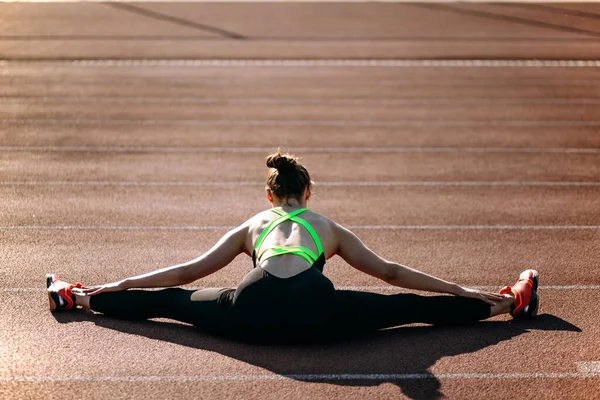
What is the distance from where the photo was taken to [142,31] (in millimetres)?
20219

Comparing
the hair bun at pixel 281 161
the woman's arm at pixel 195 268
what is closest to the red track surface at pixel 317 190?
the woman's arm at pixel 195 268

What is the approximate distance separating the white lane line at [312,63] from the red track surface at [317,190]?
31 centimetres

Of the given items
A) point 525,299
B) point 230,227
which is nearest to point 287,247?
point 525,299

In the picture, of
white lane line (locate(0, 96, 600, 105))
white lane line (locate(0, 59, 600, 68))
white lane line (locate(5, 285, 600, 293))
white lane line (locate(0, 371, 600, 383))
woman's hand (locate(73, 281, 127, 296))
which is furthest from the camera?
white lane line (locate(0, 59, 600, 68))

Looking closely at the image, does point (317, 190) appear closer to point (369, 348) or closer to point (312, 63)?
point (369, 348)

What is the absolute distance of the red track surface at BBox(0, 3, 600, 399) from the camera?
17.1ft

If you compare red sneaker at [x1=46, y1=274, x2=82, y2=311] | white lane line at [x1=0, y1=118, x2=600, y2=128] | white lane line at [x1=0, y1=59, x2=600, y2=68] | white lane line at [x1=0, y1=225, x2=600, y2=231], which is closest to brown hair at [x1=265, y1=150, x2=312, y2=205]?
red sneaker at [x1=46, y1=274, x2=82, y2=311]

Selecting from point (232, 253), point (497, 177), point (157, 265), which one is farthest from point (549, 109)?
point (232, 253)

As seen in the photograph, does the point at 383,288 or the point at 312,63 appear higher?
the point at 312,63

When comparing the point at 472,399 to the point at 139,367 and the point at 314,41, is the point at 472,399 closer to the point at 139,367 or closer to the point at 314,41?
the point at 139,367

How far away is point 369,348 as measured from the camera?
5.49 meters

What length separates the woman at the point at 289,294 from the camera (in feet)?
17.5

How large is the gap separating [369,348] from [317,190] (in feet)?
13.4

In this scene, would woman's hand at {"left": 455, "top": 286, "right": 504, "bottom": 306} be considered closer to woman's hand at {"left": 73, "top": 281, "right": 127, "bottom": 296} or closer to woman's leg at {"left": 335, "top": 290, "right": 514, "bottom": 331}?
woman's leg at {"left": 335, "top": 290, "right": 514, "bottom": 331}
